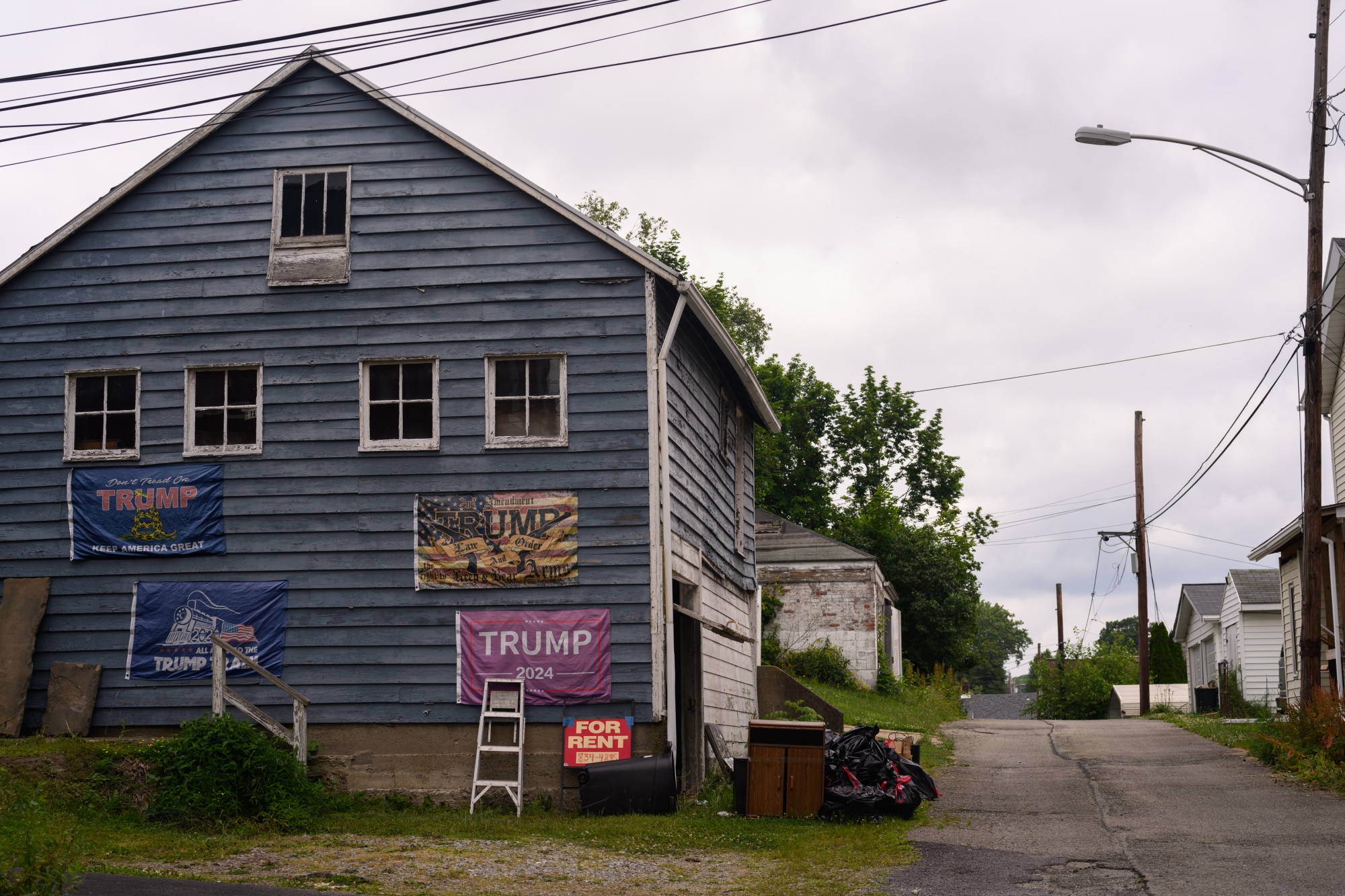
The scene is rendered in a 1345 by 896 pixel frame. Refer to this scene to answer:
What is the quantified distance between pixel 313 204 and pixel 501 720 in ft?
20.2

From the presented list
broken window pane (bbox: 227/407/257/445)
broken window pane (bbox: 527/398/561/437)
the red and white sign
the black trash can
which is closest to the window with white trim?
broken window pane (bbox: 227/407/257/445)

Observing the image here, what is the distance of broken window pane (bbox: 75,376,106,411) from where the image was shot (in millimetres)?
14148

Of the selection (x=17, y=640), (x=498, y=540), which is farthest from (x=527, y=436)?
(x=17, y=640)

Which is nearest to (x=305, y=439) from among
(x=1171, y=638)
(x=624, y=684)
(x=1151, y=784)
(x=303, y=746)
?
(x=303, y=746)

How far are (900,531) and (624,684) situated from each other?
99.2ft

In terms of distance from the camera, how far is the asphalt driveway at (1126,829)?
8445 millimetres

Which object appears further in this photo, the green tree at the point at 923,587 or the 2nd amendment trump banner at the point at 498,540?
the green tree at the point at 923,587

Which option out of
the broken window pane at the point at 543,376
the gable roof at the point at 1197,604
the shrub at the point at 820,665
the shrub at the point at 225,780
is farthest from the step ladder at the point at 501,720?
the gable roof at the point at 1197,604

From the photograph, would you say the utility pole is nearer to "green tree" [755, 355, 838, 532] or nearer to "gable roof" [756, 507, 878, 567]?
"gable roof" [756, 507, 878, 567]

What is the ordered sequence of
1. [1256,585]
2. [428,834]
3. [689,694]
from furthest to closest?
[1256,585] < [689,694] < [428,834]

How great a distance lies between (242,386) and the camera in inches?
548

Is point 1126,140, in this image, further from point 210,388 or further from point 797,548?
point 797,548

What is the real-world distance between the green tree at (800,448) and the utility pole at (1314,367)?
102 feet

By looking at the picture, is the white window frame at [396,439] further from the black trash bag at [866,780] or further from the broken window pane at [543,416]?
the black trash bag at [866,780]
